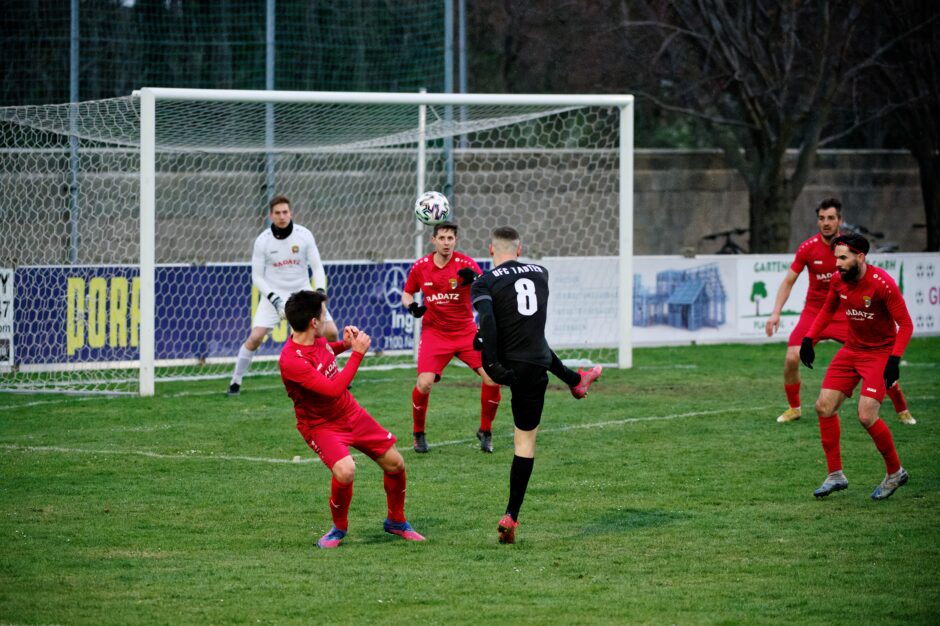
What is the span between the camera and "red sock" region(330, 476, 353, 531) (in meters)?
7.39

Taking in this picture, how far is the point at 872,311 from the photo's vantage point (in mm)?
8859

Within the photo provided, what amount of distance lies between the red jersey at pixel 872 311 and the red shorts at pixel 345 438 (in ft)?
11.8

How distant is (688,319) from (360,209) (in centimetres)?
643

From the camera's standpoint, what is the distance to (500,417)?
1291 cm

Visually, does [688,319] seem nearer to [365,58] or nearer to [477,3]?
[365,58]

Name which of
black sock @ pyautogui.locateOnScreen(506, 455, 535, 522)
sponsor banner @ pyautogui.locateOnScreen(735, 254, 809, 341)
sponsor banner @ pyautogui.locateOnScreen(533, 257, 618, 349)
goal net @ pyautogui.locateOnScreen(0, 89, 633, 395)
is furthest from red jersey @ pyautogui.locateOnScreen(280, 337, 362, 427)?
sponsor banner @ pyautogui.locateOnScreen(735, 254, 809, 341)

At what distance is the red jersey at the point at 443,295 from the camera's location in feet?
36.1

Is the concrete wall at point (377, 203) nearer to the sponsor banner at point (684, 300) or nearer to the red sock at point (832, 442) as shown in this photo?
the sponsor banner at point (684, 300)

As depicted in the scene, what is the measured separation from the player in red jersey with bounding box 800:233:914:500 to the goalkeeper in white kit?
620 centimetres

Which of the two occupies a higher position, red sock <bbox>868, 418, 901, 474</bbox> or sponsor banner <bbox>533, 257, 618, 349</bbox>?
sponsor banner <bbox>533, 257, 618, 349</bbox>

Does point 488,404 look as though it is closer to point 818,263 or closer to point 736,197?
point 818,263

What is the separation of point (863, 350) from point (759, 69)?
15.3 m

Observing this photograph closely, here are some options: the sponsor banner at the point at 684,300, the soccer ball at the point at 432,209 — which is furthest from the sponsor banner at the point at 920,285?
the soccer ball at the point at 432,209

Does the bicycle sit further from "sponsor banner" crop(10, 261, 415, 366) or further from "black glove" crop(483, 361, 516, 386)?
"black glove" crop(483, 361, 516, 386)
